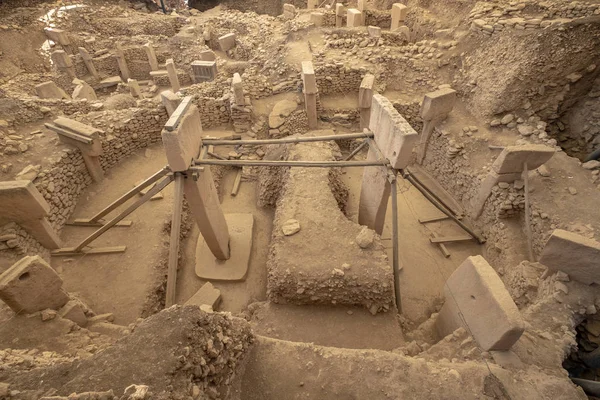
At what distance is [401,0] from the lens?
13234mm

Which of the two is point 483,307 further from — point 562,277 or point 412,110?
point 412,110

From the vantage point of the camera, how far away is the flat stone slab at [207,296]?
5660 mm

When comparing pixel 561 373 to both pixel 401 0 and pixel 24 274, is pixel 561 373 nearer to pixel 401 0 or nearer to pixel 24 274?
pixel 24 274

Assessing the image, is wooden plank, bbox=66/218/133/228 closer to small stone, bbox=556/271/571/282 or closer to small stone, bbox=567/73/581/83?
small stone, bbox=556/271/571/282

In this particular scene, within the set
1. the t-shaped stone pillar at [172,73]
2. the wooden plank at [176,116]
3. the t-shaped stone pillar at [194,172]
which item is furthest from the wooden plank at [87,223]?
the t-shaped stone pillar at [172,73]

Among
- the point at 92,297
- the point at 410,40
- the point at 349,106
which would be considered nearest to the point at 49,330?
the point at 92,297

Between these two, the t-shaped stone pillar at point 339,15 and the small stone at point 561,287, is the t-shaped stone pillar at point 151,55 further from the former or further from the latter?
the small stone at point 561,287

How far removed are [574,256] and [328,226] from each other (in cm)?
369

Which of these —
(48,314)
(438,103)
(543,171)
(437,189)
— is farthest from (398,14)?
(48,314)

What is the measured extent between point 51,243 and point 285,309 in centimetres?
504

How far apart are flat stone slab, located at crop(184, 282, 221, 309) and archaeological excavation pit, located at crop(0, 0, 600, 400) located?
4 centimetres

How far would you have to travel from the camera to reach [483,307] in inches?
136

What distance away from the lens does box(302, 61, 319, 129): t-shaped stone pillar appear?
827cm

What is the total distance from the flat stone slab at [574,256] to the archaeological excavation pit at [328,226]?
3cm
